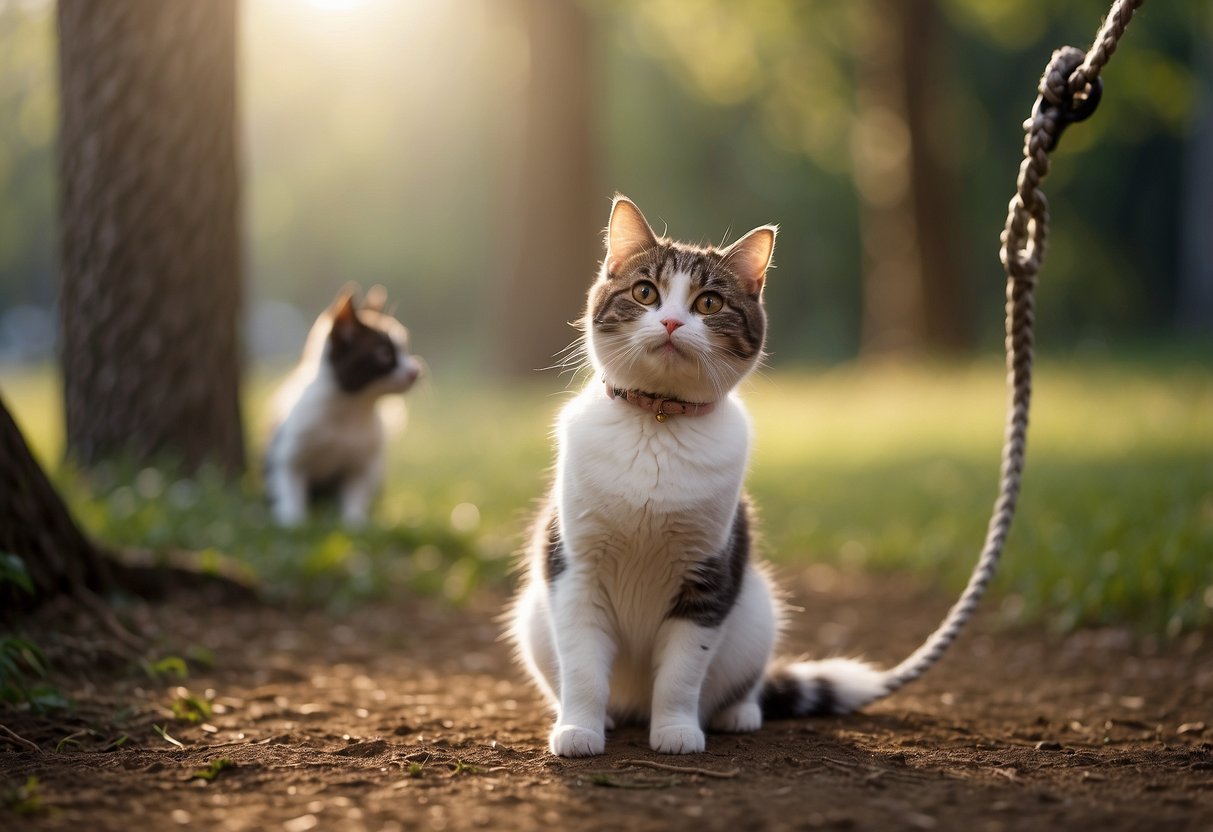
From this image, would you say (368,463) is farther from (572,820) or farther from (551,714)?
(572,820)

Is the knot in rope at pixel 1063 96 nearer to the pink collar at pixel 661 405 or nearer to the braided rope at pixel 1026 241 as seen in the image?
the braided rope at pixel 1026 241

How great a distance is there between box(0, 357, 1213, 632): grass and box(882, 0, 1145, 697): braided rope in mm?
697

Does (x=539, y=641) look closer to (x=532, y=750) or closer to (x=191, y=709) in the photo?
(x=532, y=750)

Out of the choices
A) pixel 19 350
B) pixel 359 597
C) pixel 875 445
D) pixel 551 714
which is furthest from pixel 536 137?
pixel 19 350

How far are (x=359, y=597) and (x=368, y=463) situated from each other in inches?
63.4

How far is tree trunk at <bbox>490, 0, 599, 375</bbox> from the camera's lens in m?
14.3

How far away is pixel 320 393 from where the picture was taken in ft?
21.0

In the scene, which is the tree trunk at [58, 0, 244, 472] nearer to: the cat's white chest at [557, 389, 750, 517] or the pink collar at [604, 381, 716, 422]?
the cat's white chest at [557, 389, 750, 517]

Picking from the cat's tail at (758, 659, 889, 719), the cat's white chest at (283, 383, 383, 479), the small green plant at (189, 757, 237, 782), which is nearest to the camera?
the small green plant at (189, 757, 237, 782)

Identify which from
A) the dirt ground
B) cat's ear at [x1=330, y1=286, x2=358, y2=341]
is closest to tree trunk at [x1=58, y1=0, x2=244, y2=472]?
cat's ear at [x1=330, y1=286, x2=358, y2=341]

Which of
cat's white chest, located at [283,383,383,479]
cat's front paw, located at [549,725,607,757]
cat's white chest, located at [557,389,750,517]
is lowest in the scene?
cat's front paw, located at [549,725,607,757]

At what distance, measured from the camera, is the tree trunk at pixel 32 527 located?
3490 millimetres

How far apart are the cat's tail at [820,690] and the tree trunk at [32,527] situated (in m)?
2.20

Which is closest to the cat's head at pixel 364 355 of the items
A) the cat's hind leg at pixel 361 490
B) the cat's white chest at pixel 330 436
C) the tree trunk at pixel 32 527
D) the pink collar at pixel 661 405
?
the cat's white chest at pixel 330 436
